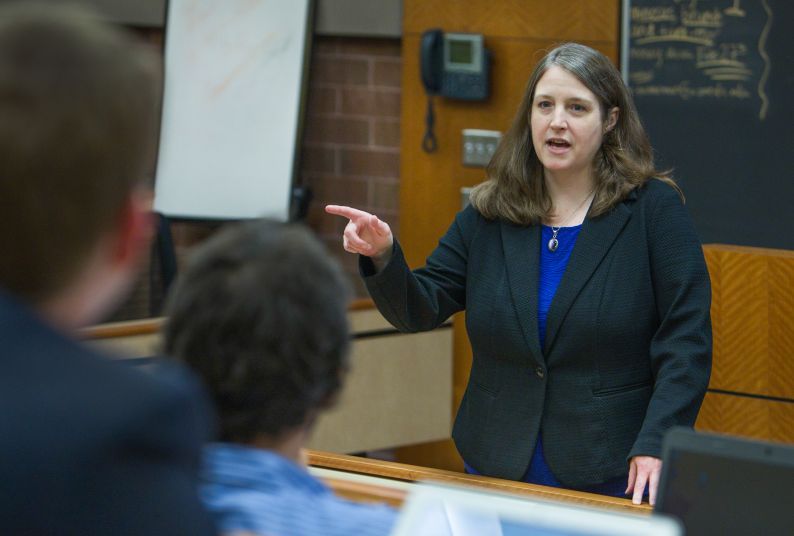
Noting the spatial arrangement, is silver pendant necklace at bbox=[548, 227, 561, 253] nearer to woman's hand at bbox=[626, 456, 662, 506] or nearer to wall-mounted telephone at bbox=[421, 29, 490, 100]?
woman's hand at bbox=[626, 456, 662, 506]

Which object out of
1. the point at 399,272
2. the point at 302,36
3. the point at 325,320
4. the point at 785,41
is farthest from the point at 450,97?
the point at 325,320

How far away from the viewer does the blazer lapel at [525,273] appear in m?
2.41

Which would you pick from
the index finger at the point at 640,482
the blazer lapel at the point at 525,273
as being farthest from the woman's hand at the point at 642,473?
the blazer lapel at the point at 525,273

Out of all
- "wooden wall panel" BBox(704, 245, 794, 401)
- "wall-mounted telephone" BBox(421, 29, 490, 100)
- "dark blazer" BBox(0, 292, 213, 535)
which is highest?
"wall-mounted telephone" BBox(421, 29, 490, 100)

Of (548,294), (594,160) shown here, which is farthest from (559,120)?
(548,294)

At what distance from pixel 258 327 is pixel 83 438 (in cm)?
25

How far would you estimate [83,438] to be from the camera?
0.76 m

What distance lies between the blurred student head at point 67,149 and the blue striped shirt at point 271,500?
0.70 ft

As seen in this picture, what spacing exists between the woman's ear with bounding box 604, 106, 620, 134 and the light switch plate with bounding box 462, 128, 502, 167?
2095 mm

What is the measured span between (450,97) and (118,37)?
12.9 ft

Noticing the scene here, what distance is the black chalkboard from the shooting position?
13.1 feet

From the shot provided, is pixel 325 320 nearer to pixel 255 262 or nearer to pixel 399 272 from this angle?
pixel 255 262

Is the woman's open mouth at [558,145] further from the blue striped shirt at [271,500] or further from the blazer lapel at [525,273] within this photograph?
the blue striped shirt at [271,500]

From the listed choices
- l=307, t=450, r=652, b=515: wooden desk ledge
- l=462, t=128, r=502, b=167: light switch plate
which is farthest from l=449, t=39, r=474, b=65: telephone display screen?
l=307, t=450, r=652, b=515: wooden desk ledge
